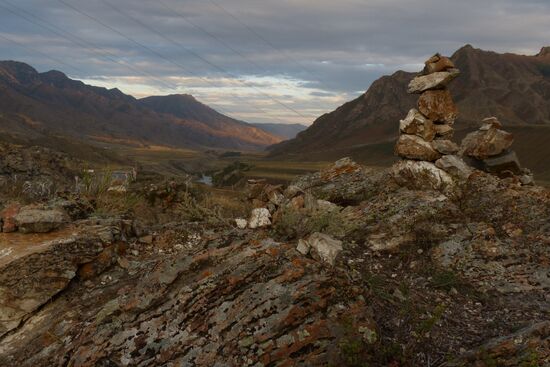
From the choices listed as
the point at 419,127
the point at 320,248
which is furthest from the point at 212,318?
the point at 419,127

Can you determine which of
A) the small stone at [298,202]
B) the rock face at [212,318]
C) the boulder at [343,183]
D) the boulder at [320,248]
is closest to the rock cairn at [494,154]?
the boulder at [343,183]

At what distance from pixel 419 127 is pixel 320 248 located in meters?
9.10

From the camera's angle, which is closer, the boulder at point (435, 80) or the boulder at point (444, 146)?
the boulder at point (444, 146)

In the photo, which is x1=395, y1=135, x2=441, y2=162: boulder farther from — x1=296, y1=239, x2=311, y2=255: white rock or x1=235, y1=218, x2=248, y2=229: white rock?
x1=296, y1=239, x2=311, y2=255: white rock

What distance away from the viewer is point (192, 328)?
250 inches

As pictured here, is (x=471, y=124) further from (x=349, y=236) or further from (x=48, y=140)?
(x=349, y=236)

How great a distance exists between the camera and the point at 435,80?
15648 mm

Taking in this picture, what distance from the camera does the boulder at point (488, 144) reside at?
16062 millimetres

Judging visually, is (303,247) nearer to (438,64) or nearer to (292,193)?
(292,193)

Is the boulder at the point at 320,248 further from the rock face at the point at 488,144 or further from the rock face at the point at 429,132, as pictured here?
the rock face at the point at 488,144

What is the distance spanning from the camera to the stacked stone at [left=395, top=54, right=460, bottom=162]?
49.2 ft

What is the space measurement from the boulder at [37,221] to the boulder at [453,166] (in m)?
10.8

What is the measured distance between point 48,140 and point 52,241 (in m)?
201

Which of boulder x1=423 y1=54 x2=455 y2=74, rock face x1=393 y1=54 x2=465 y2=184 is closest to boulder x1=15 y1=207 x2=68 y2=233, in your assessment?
rock face x1=393 y1=54 x2=465 y2=184
